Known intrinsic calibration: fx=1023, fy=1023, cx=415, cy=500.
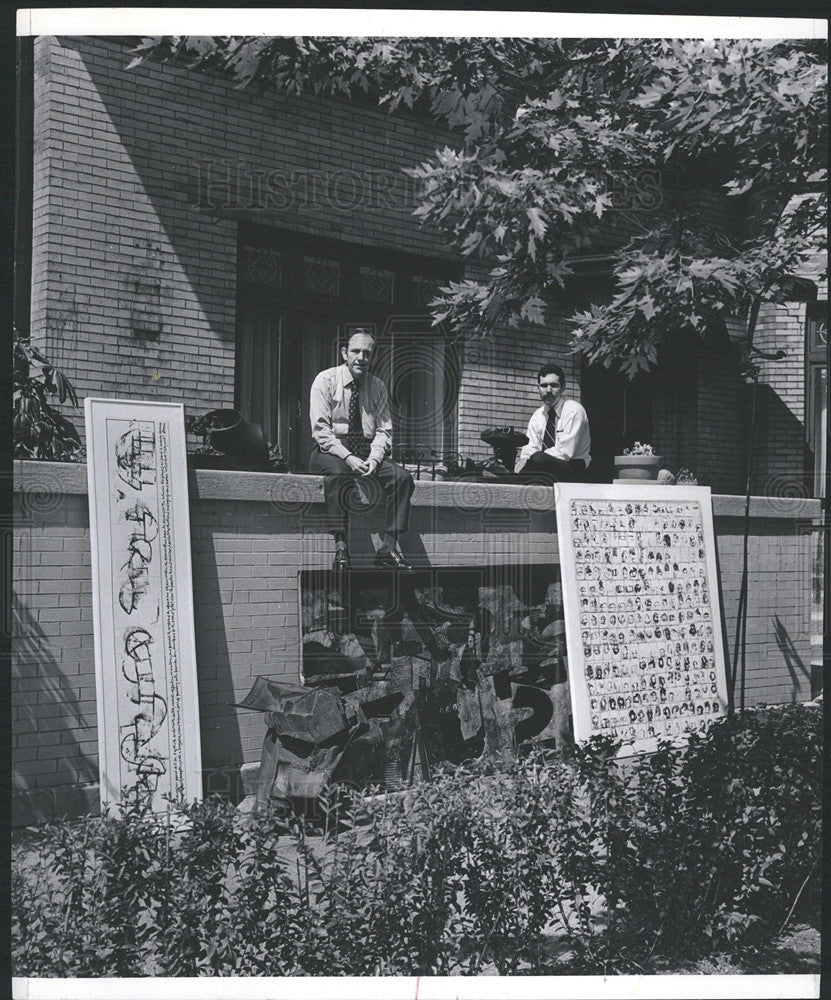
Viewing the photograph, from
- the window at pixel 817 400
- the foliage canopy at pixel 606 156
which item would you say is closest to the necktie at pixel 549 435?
the foliage canopy at pixel 606 156

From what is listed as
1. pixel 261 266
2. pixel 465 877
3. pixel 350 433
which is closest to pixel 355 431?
pixel 350 433

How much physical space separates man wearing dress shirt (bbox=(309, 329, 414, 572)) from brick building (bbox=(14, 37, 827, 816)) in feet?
0.27

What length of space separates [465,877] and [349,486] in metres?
2.18

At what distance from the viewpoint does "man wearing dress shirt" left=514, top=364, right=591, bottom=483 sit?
5660mm

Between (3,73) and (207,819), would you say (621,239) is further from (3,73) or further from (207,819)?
(207,819)

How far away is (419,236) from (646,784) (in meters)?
2.87

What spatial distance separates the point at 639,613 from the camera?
606 centimetres

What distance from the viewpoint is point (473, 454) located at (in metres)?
5.65

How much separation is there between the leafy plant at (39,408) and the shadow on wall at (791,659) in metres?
4.05

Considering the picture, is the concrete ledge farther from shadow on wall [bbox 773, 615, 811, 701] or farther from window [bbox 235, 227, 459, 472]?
shadow on wall [bbox 773, 615, 811, 701]

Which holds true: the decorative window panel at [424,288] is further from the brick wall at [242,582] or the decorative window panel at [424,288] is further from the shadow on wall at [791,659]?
the shadow on wall at [791,659]

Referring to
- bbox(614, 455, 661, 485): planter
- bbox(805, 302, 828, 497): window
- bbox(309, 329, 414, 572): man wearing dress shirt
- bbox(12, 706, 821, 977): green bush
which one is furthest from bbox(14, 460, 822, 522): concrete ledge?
bbox(12, 706, 821, 977): green bush

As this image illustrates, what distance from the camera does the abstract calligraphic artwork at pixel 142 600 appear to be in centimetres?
505

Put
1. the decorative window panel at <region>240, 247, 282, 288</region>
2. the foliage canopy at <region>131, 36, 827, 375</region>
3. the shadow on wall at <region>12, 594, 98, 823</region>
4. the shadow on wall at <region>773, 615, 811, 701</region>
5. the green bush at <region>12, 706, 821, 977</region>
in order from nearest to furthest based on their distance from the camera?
the green bush at <region>12, 706, 821, 977</region> < the foliage canopy at <region>131, 36, 827, 375</region> < the shadow on wall at <region>12, 594, 98, 823</region> < the decorative window panel at <region>240, 247, 282, 288</region> < the shadow on wall at <region>773, 615, 811, 701</region>
